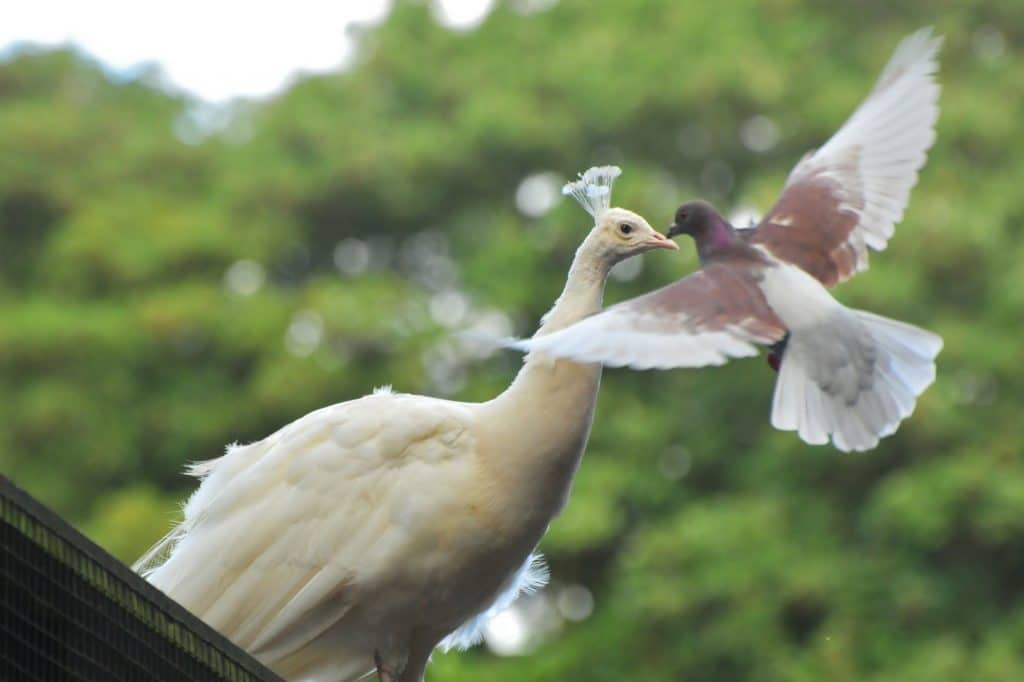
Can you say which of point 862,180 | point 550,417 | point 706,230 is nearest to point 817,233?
point 862,180

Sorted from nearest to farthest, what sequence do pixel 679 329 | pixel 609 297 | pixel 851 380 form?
pixel 679 329, pixel 851 380, pixel 609 297

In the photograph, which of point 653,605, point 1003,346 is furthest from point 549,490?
point 1003,346

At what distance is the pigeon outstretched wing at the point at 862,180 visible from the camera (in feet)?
14.8

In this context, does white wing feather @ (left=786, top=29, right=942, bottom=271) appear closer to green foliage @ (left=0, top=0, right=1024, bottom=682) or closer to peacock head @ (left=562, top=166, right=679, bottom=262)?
peacock head @ (left=562, top=166, right=679, bottom=262)

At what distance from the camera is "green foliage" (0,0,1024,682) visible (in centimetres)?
1112

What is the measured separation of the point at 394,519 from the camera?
4371 millimetres

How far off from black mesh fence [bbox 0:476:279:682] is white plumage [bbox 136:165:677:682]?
3.07 feet

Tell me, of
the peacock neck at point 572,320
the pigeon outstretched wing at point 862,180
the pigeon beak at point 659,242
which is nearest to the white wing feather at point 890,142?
the pigeon outstretched wing at point 862,180

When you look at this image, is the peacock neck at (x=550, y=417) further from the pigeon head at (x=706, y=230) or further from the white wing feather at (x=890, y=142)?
the white wing feather at (x=890, y=142)

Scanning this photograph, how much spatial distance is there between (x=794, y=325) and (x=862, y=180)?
0.87 m

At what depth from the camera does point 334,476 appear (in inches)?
176

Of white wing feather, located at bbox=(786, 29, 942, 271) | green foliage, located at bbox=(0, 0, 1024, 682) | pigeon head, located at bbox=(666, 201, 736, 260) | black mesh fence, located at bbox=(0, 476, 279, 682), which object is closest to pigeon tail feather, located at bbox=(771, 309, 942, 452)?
pigeon head, located at bbox=(666, 201, 736, 260)

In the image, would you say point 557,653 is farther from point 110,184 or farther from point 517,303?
point 110,184

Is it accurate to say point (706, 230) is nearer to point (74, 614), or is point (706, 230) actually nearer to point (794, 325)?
point (794, 325)
